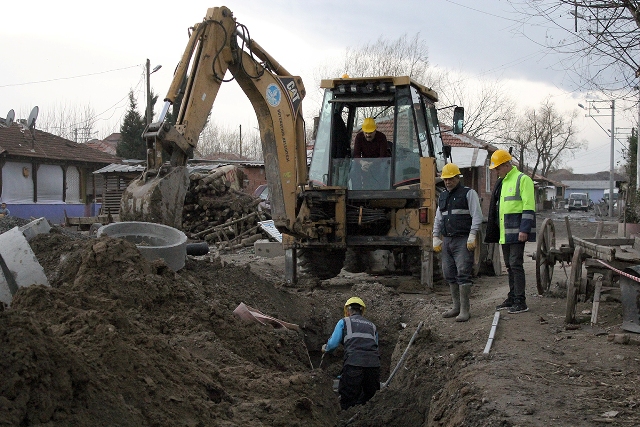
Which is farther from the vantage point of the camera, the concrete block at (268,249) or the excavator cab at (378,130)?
the concrete block at (268,249)

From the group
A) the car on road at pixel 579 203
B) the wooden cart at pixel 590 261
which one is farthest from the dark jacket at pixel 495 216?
the car on road at pixel 579 203

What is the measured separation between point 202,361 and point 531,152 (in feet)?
223

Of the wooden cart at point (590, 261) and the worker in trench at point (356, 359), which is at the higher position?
the wooden cart at point (590, 261)

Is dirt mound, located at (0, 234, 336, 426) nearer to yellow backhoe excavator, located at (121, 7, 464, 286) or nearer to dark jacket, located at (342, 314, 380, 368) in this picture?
dark jacket, located at (342, 314, 380, 368)

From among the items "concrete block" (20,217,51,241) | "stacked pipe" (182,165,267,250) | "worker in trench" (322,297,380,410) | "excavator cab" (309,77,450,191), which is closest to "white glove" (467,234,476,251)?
"worker in trench" (322,297,380,410)

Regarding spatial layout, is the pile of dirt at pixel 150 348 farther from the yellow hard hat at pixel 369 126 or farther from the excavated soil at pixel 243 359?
the yellow hard hat at pixel 369 126

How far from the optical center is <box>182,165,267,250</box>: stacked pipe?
64.6ft

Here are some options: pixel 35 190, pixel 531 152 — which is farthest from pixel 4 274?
pixel 531 152

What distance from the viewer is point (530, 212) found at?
25.5 ft

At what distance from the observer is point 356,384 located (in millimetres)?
7062

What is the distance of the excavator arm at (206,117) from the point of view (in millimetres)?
7934

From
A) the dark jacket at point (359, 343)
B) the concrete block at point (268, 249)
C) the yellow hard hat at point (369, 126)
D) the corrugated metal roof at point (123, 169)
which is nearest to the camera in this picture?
the dark jacket at point (359, 343)

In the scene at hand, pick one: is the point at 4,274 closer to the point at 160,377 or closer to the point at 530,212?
the point at 160,377

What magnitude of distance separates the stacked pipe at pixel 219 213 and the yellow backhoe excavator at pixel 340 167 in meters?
8.06
